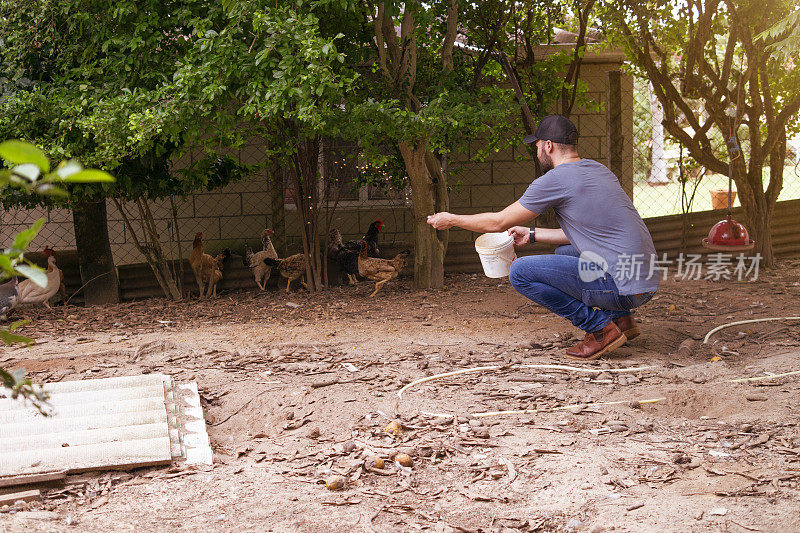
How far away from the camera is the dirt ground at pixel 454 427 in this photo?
2770 mm

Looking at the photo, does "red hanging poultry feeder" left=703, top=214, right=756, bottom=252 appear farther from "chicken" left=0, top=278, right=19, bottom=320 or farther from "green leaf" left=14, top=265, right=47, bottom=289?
"chicken" left=0, top=278, right=19, bottom=320

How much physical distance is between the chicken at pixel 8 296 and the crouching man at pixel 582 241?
16.4 feet

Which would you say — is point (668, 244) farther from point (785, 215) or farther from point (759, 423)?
point (759, 423)

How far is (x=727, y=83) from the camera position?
27.6 feet

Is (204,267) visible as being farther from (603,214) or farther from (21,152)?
(21,152)

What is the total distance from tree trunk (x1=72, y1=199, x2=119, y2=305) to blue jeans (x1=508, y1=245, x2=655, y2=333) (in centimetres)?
523

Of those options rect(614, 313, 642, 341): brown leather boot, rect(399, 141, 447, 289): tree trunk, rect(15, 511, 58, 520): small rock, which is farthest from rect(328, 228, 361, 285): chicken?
rect(15, 511, 58, 520): small rock

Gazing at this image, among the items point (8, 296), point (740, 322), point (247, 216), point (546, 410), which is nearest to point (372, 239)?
point (247, 216)

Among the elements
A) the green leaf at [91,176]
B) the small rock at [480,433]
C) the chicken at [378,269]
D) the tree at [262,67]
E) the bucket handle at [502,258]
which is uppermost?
the tree at [262,67]

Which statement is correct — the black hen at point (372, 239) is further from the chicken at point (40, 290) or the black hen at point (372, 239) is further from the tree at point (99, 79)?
the chicken at point (40, 290)

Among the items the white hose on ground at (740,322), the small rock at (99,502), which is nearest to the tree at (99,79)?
the small rock at (99,502)

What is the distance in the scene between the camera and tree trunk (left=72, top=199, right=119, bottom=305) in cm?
809

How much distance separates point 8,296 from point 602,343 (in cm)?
600

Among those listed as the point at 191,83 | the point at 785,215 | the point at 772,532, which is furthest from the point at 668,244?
the point at 772,532
